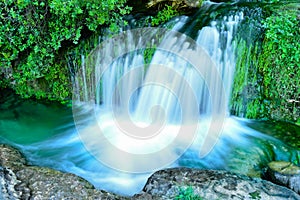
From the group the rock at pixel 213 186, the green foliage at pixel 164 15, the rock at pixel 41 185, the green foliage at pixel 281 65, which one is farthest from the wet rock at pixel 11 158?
the green foliage at pixel 281 65

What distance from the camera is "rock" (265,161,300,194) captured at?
4156 millimetres

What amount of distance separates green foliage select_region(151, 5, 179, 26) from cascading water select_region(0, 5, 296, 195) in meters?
0.21

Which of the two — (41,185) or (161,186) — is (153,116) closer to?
(161,186)

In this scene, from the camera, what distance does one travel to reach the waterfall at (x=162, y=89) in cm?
554

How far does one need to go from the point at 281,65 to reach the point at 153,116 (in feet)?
7.23

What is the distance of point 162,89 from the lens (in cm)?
600

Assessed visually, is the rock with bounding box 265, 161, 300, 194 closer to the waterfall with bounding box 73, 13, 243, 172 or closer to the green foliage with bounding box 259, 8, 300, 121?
the waterfall with bounding box 73, 13, 243, 172

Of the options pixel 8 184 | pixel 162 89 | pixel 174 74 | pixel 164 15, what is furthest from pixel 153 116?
pixel 8 184

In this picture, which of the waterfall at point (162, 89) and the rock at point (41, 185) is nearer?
the rock at point (41, 185)

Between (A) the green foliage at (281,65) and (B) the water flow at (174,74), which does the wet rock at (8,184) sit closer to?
(B) the water flow at (174,74)

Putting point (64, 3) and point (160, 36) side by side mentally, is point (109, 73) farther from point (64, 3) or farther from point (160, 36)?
point (64, 3)

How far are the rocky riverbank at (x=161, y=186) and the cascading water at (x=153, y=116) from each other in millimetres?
594

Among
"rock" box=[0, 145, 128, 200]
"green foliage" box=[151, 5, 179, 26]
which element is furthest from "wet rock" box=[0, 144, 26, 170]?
"green foliage" box=[151, 5, 179, 26]

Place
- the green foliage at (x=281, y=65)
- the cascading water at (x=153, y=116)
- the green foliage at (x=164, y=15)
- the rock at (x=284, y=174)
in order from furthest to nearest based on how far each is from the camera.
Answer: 1. the green foliage at (x=164, y=15)
2. the green foliage at (x=281, y=65)
3. the cascading water at (x=153, y=116)
4. the rock at (x=284, y=174)
